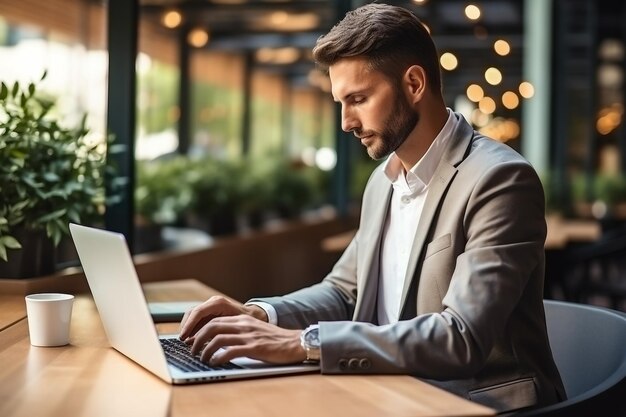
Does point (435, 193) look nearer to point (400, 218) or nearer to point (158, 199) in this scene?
point (400, 218)

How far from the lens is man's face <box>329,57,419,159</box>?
2096mm

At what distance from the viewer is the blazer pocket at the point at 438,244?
6.57ft

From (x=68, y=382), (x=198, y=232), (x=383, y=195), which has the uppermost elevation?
(x=383, y=195)

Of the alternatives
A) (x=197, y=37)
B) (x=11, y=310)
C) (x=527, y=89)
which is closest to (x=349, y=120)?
(x=11, y=310)

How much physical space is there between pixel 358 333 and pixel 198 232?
173 inches

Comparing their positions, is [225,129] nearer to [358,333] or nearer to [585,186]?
[585,186]

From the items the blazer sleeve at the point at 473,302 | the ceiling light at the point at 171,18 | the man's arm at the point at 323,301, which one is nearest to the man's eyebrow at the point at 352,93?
the blazer sleeve at the point at 473,302

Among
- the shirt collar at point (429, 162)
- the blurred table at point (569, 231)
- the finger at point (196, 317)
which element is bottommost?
the blurred table at point (569, 231)

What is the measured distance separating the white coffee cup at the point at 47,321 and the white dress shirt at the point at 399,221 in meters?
0.45

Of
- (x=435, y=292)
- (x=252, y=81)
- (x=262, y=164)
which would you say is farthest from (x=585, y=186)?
(x=435, y=292)

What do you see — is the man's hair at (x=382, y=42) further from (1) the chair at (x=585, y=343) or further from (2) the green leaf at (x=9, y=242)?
(2) the green leaf at (x=9, y=242)

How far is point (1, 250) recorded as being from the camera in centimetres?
265

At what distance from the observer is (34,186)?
2.76 metres

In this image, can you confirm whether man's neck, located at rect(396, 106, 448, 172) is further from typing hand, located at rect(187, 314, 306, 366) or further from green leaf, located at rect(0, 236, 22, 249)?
green leaf, located at rect(0, 236, 22, 249)
